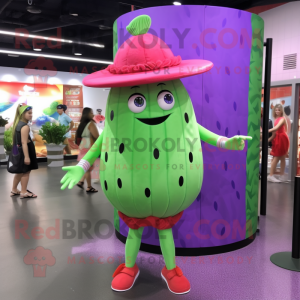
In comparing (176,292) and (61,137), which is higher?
(61,137)

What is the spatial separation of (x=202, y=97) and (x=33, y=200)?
3.52 meters

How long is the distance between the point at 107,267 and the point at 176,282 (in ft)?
2.31

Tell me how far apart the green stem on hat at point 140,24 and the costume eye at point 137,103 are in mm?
420

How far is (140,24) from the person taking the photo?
212cm

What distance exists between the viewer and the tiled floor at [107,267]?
2.43 m

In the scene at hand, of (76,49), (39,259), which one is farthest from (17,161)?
(76,49)

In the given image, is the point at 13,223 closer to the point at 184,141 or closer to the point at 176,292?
the point at 176,292

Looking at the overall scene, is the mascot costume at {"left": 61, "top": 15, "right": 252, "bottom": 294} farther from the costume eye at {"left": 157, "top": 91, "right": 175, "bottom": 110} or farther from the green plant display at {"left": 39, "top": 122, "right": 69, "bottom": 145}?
the green plant display at {"left": 39, "top": 122, "right": 69, "bottom": 145}

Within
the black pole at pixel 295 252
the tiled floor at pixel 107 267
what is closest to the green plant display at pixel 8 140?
the tiled floor at pixel 107 267

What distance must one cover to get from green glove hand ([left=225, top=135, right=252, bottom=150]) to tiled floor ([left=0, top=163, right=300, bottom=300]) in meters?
1.07

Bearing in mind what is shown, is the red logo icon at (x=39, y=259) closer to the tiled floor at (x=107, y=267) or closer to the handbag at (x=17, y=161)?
the tiled floor at (x=107, y=267)

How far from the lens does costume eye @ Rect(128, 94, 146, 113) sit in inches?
83.0

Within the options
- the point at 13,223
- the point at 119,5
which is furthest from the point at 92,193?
the point at 119,5

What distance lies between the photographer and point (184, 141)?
2.16 meters
